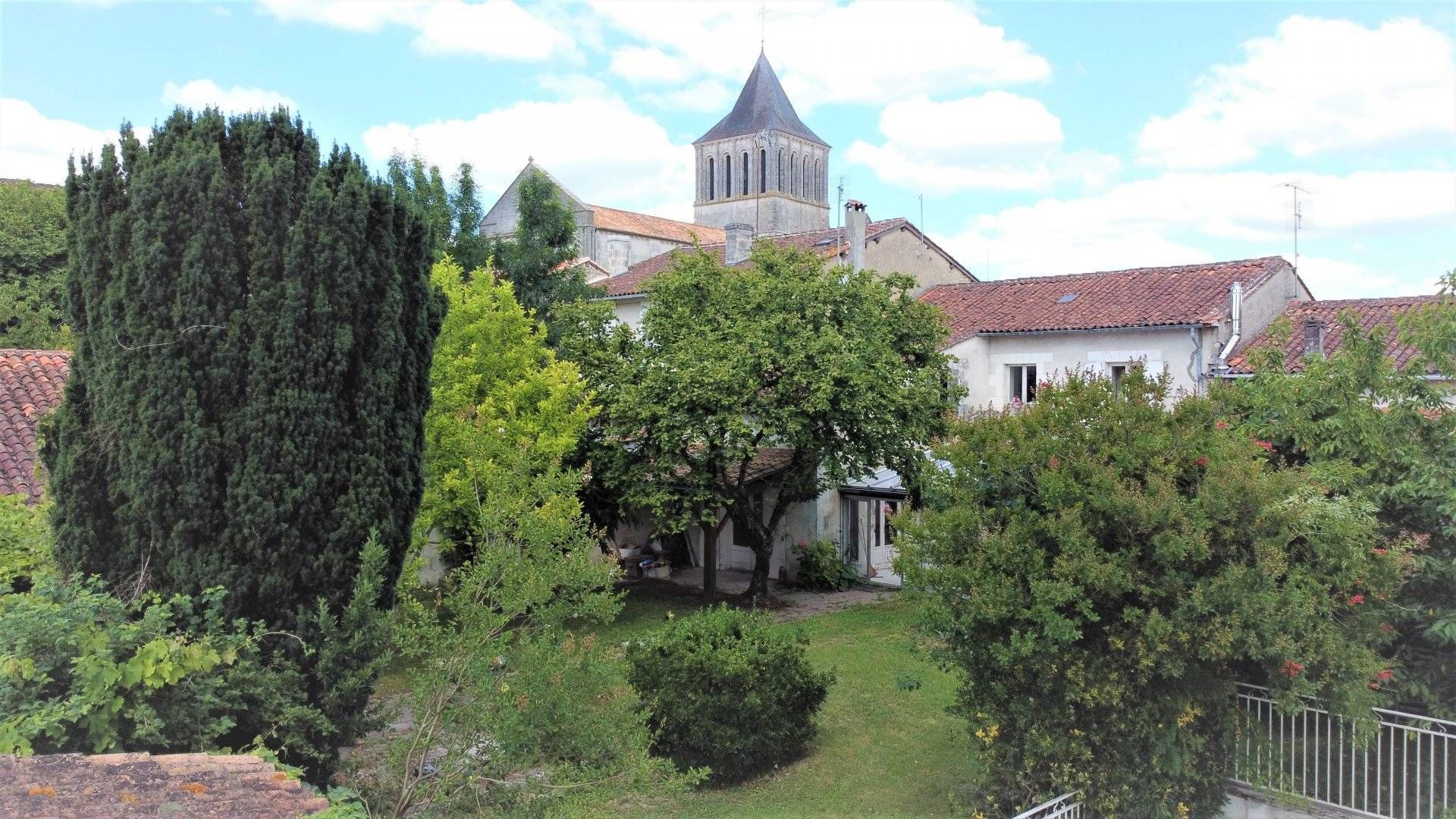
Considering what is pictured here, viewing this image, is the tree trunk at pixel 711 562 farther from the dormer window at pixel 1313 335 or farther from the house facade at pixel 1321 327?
the dormer window at pixel 1313 335

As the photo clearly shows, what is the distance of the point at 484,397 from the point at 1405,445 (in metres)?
14.1

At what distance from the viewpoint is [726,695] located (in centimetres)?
1178

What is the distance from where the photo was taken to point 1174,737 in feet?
30.4

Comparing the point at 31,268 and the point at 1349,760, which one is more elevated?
the point at 31,268

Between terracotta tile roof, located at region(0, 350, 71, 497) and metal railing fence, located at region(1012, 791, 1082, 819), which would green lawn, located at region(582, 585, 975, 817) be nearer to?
metal railing fence, located at region(1012, 791, 1082, 819)

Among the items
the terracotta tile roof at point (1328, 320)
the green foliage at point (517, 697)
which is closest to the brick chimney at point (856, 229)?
the terracotta tile roof at point (1328, 320)

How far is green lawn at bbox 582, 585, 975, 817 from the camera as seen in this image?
11156 millimetres

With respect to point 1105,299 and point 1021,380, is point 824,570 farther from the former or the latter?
point 1105,299

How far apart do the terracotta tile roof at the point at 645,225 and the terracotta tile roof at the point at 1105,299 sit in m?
28.0

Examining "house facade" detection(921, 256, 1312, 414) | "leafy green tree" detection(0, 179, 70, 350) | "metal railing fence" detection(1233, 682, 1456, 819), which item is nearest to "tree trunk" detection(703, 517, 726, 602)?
"house facade" detection(921, 256, 1312, 414)

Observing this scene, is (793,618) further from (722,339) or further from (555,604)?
(555,604)

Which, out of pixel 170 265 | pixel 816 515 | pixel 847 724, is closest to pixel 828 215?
pixel 816 515

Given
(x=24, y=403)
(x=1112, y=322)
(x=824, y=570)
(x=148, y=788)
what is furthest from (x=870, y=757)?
(x=1112, y=322)

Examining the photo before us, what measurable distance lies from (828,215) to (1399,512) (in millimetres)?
76340
